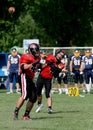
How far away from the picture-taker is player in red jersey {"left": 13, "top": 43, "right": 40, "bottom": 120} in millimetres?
14836

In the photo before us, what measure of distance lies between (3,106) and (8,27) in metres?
24.6

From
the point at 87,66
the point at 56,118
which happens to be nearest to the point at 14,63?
the point at 87,66

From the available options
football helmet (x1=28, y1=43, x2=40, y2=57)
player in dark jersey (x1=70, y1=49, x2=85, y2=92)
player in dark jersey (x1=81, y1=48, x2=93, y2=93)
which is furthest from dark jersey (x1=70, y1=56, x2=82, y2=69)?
football helmet (x1=28, y1=43, x2=40, y2=57)

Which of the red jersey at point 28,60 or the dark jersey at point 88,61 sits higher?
the red jersey at point 28,60

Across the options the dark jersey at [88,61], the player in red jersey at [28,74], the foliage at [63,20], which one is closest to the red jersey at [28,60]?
the player in red jersey at [28,74]

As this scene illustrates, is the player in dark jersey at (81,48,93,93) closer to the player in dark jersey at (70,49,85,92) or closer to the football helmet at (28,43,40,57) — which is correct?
the player in dark jersey at (70,49,85,92)

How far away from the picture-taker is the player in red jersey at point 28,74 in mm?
14836

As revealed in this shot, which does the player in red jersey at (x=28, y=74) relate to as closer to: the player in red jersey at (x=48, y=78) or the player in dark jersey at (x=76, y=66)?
the player in red jersey at (x=48, y=78)

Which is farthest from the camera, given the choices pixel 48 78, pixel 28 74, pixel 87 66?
pixel 87 66

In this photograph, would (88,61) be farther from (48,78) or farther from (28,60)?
(28,60)

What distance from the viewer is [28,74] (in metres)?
15.1

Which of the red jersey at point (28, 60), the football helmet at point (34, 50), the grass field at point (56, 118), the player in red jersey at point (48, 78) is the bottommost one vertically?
the grass field at point (56, 118)

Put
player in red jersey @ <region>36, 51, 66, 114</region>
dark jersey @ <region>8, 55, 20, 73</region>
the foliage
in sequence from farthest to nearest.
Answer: the foliage, dark jersey @ <region>8, 55, 20, 73</region>, player in red jersey @ <region>36, 51, 66, 114</region>

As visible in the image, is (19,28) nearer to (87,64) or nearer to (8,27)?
(8,27)
